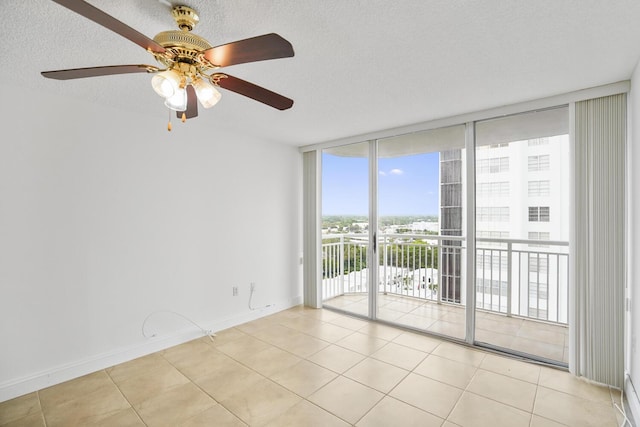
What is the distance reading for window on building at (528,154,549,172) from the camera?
290 centimetres

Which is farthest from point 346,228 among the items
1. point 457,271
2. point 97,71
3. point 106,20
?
point 106,20

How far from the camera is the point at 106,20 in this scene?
1105 millimetres

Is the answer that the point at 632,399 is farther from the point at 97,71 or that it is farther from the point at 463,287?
the point at 97,71

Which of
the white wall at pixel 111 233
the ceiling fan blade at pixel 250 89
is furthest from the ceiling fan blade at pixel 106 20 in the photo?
the white wall at pixel 111 233

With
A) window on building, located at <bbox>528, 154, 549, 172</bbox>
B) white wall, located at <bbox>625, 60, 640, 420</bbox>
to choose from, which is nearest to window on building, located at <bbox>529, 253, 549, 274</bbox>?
window on building, located at <bbox>528, 154, 549, 172</bbox>

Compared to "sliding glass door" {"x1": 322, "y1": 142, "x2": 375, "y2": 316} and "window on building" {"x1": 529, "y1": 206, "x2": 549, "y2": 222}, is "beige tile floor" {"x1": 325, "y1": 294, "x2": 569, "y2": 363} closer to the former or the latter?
"sliding glass door" {"x1": 322, "y1": 142, "x2": 375, "y2": 316}

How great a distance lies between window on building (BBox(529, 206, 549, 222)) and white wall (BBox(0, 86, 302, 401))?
3151 mm

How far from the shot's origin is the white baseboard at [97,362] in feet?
7.44

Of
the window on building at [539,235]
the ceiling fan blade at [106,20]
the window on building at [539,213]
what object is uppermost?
the ceiling fan blade at [106,20]

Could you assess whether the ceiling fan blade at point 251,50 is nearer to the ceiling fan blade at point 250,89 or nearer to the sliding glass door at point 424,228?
the ceiling fan blade at point 250,89

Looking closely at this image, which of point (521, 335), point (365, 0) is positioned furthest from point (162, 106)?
point (521, 335)

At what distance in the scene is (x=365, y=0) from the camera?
1.40 metres

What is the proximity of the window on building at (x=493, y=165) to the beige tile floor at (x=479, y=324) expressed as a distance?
70.4 inches

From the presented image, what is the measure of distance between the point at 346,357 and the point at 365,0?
280 cm
